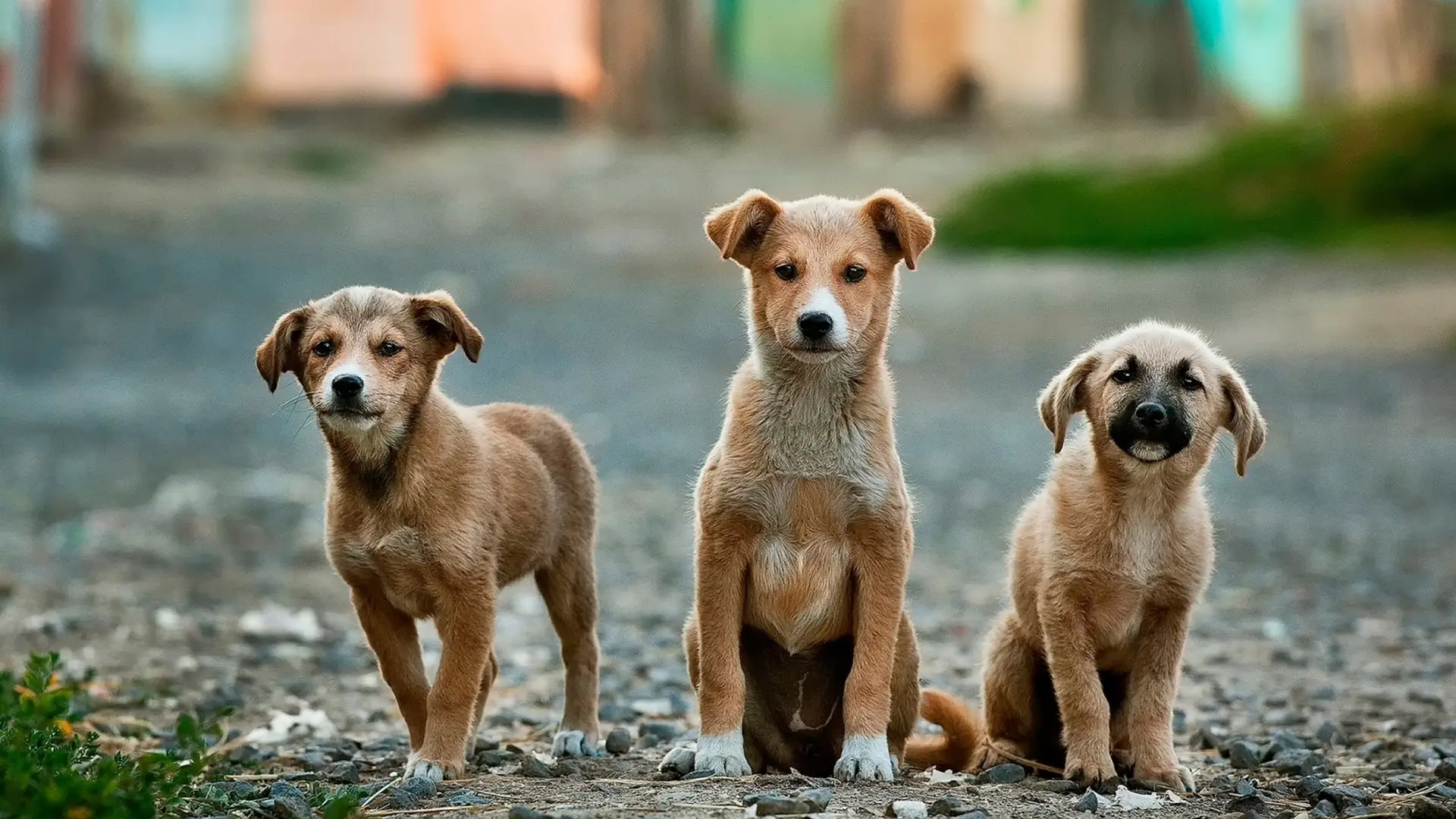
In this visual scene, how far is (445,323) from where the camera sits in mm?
5488

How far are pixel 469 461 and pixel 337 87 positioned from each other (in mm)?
22007

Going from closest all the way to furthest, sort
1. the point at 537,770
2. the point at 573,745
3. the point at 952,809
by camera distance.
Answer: the point at 952,809 < the point at 537,770 < the point at 573,745

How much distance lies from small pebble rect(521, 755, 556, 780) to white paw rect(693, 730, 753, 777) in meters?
0.49

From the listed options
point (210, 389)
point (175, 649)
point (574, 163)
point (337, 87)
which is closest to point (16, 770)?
point (175, 649)

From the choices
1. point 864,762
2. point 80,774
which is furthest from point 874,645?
point 80,774

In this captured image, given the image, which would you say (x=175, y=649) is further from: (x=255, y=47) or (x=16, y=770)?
(x=255, y=47)

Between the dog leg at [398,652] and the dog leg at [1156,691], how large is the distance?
2105 millimetres

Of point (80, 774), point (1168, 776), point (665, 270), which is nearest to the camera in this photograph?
point (80, 774)

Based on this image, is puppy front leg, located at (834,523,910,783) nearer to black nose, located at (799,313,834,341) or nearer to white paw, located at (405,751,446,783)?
black nose, located at (799,313,834,341)

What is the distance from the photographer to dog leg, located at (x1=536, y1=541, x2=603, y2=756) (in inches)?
239

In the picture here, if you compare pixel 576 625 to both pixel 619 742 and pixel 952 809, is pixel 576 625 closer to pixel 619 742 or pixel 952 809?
pixel 619 742

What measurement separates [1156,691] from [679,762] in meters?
1.42

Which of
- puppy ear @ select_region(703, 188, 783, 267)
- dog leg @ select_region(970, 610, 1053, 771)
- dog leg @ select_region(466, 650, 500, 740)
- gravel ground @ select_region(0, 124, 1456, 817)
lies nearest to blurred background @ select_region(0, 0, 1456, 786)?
gravel ground @ select_region(0, 124, 1456, 817)

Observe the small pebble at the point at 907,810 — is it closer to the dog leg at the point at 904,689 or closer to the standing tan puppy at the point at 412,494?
the dog leg at the point at 904,689
